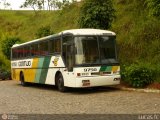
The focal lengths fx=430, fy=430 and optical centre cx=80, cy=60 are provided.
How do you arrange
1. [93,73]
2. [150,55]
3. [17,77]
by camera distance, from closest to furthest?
[93,73] < [150,55] < [17,77]

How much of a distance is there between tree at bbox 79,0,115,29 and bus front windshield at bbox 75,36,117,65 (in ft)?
16.5

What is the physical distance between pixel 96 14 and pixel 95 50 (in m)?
5.82

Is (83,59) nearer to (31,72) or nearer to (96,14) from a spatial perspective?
(96,14)

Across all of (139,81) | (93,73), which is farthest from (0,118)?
(139,81)

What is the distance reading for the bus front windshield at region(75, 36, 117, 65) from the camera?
20141 mm

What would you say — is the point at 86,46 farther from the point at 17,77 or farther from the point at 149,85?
the point at 17,77

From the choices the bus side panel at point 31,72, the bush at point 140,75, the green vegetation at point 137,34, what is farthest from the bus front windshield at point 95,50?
the bus side panel at point 31,72

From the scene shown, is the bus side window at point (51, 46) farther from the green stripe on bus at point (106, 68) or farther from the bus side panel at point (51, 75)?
the green stripe on bus at point (106, 68)

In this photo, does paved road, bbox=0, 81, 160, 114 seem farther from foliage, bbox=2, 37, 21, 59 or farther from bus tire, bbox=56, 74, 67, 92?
foliage, bbox=2, 37, 21, 59

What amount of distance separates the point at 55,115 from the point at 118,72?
8133mm

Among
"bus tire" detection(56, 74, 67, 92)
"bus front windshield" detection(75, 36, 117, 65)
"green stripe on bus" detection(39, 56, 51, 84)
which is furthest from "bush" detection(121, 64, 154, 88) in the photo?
"green stripe on bus" detection(39, 56, 51, 84)

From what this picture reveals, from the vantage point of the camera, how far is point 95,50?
20531mm

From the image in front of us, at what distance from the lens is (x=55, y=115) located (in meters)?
13.3

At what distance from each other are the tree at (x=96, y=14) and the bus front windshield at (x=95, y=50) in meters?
5.04
